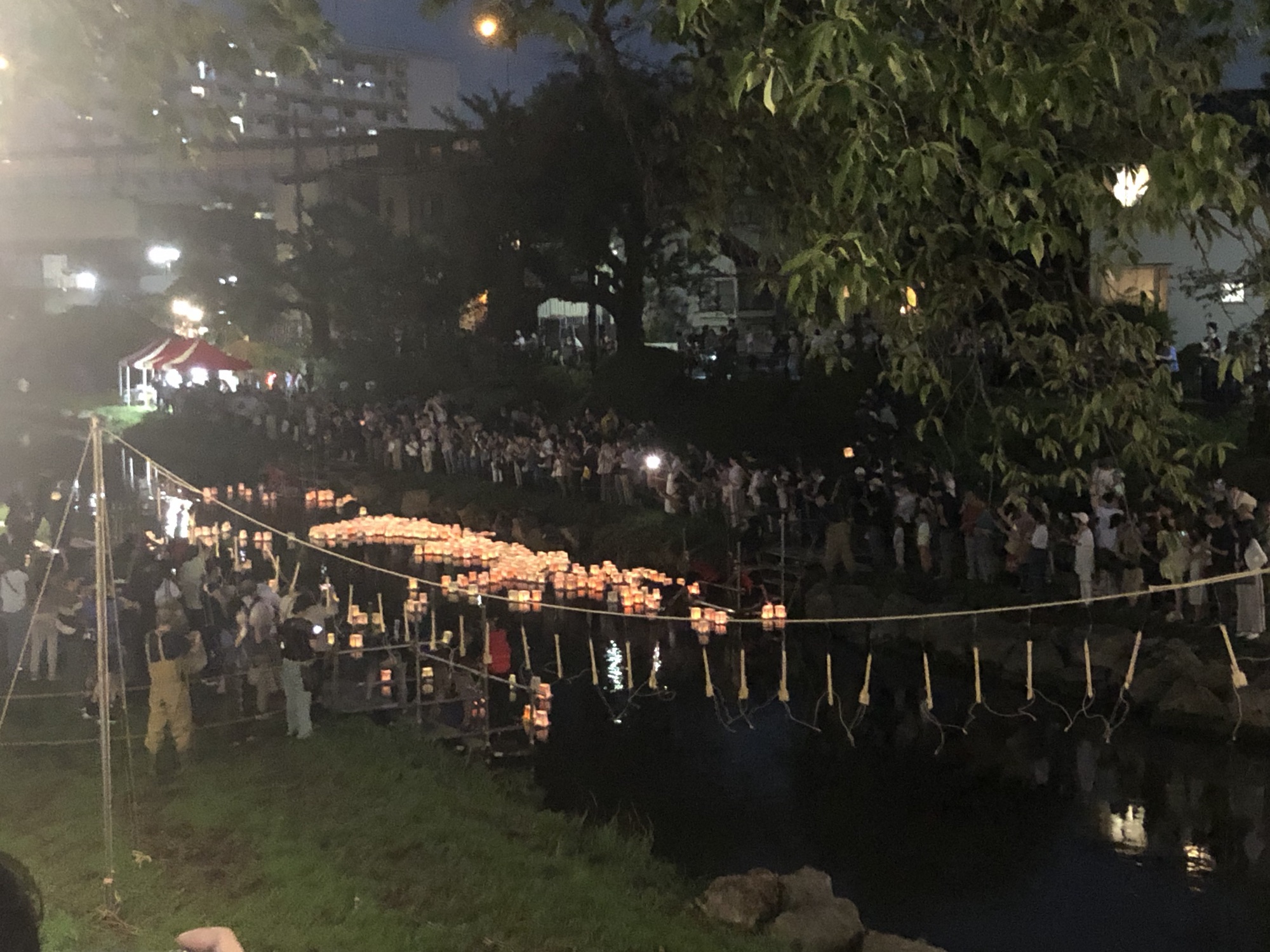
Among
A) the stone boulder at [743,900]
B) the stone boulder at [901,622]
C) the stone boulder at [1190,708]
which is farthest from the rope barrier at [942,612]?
the stone boulder at [743,900]

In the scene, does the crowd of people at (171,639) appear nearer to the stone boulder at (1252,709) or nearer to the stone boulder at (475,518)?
the stone boulder at (475,518)

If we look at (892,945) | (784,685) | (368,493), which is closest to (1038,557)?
(784,685)

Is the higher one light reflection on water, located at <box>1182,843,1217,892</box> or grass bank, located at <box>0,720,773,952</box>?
grass bank, located at <box>0,720,773,952</box>

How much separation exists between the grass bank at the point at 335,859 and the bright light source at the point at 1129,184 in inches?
200

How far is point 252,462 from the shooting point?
95.2 ft

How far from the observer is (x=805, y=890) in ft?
27.0

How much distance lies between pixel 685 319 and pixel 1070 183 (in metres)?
34.5

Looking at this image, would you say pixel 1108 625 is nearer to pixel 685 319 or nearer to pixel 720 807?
pixel 720 807

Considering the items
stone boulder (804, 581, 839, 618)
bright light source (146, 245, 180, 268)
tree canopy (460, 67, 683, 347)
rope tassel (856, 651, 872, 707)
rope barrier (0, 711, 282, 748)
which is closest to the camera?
rope barrier (0, 711, 282, 748)

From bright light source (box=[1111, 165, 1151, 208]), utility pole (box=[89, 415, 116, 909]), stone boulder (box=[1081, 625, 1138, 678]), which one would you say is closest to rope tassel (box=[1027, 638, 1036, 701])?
stone boulder (box=[1081, 625, 1138, 678])

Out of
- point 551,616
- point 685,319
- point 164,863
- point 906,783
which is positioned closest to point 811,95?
point 164,863

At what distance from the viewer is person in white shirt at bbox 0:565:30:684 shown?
496 inches

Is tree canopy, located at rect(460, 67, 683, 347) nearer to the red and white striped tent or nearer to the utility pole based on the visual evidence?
the red and white striped tent

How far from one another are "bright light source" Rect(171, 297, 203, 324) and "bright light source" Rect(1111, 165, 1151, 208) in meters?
40.2
